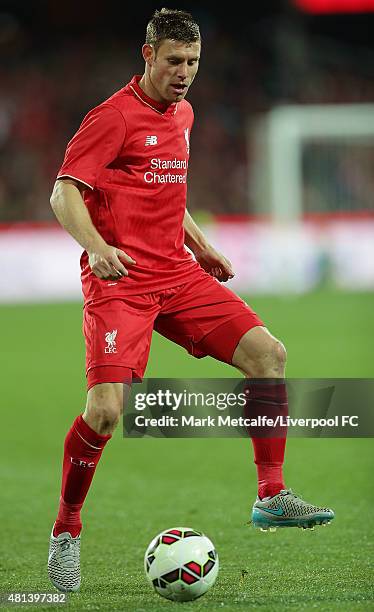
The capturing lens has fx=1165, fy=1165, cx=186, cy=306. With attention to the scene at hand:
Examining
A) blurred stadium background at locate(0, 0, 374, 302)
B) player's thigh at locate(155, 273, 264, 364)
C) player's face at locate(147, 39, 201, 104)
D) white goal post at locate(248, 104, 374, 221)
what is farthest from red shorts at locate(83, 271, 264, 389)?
white goal post at locate(248, 104, 374, 221)

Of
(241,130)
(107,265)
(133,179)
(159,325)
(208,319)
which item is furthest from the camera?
(241,130)

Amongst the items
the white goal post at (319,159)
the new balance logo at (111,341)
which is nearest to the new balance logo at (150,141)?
the new balance logo at (111,341)

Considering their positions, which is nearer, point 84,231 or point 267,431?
point 84,231

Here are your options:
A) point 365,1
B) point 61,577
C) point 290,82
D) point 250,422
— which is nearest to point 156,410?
point 250,422

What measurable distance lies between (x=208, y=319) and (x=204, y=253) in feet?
1.62

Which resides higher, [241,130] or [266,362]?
[266,362]

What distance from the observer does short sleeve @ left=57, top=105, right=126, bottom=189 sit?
4898mm

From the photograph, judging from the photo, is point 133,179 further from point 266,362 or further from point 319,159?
point 319,159

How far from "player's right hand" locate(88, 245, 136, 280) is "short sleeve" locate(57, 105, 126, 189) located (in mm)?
370

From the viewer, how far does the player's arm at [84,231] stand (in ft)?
15.4

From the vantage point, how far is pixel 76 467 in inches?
195

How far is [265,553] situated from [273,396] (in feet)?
2.75

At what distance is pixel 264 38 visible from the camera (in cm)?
2650

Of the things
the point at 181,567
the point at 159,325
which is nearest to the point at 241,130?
the point at 159,325
